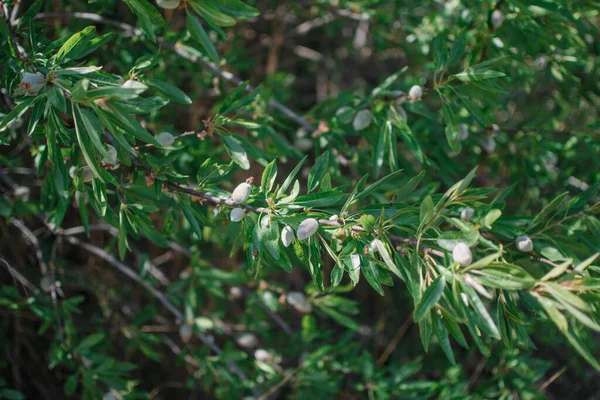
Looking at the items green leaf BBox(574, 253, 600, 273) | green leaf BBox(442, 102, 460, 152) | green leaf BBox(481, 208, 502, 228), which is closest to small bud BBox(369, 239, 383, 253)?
green leaf BBox(481, 208, 502, 228)

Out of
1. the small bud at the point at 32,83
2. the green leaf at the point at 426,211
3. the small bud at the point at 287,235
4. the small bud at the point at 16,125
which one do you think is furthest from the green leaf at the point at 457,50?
the small bud at the point at 16,125

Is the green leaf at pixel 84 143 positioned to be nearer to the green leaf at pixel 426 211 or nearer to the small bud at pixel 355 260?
the small bud at pixel 355 260

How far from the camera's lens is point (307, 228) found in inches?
36.8

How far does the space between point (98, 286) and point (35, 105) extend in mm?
1078

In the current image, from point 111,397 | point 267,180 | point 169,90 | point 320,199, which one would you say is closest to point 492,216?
point 320,199

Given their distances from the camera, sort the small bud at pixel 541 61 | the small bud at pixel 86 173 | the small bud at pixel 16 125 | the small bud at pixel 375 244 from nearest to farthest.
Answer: the small bud at pixel 375 244 → the small bud at pixel 86 173 → the small bud at pixel 16 125 → the small bud at pixel 541 61

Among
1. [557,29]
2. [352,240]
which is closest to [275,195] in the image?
[352,240]

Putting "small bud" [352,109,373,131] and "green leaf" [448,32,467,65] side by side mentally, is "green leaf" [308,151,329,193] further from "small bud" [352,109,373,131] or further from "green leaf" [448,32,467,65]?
"green leaf" [448,32,467,65]

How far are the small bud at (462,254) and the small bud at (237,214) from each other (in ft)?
1.50

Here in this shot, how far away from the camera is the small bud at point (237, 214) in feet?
3.36

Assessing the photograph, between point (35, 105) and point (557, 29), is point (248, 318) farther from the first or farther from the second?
Result: point (557, 29)

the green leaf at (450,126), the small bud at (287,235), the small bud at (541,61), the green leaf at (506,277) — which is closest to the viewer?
the green leaf at (506,277)

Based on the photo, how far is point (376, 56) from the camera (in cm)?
290

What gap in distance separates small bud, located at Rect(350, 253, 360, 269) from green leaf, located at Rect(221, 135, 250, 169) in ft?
1.25
